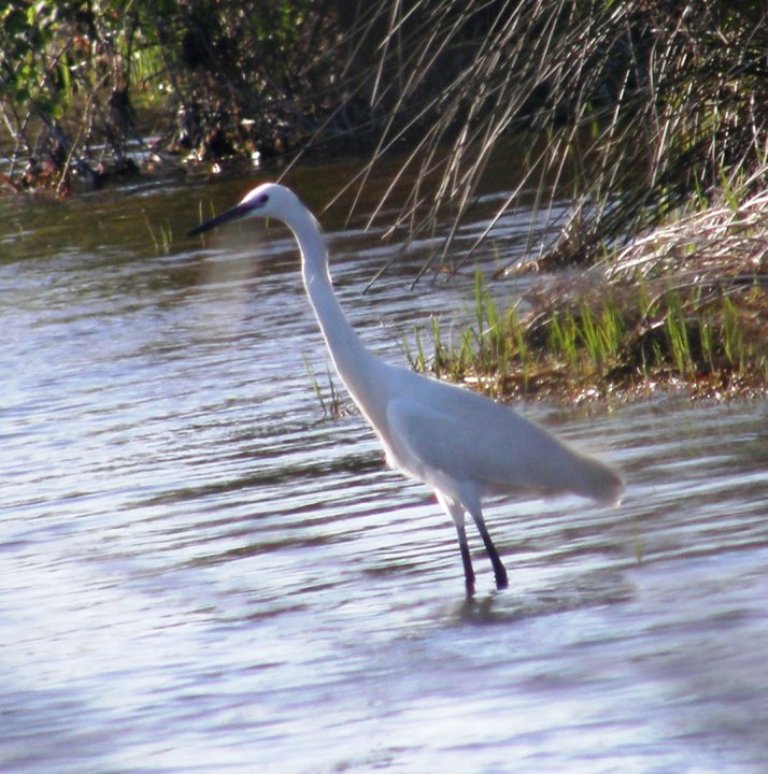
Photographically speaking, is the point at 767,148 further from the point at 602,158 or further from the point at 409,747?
the point at 409,747

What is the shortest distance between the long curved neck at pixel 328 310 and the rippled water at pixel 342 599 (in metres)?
0.60

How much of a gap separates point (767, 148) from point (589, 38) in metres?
0.99

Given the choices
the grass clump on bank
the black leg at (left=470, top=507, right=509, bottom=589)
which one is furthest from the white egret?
the grass clump on bank

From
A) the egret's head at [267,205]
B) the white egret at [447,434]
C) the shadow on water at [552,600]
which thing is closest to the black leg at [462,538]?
the white egret at [447,434]

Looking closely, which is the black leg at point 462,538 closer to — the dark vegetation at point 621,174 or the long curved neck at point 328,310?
the long curved neck at point 328,310

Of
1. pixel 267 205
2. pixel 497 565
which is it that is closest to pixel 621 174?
pixel 267 205

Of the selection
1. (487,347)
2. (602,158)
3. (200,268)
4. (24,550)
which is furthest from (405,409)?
(200,268)

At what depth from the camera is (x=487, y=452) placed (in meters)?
5.75

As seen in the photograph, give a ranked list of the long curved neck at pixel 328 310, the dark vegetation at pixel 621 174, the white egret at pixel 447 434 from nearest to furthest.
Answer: the white egret at pixel 447 434
the long curved neck at pixel 328 310
the dark vegetation at pixel 621 174

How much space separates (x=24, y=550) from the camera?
21.1 ft

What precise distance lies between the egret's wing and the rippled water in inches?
8.8

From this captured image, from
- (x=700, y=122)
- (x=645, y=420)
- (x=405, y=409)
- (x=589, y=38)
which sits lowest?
(x=645, y=420)

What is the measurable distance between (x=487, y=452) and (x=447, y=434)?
151 mm

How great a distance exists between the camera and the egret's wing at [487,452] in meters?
5.71
